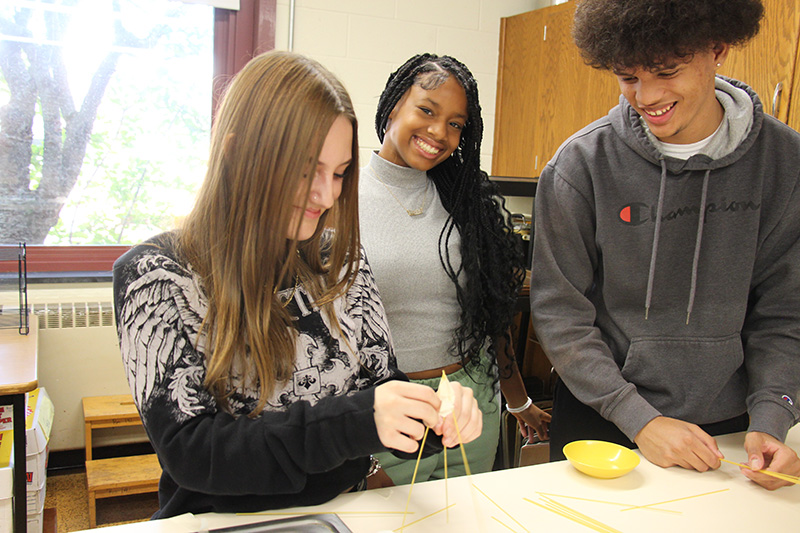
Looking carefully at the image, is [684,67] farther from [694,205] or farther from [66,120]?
[66,120]

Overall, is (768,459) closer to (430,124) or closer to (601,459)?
(601,459)

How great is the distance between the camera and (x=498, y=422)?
5.04 feet

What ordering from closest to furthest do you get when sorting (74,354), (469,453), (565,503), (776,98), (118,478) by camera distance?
(565,503) < (469,453) < (776,98) < (118,478) < (74,354)

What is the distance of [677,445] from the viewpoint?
1142 millimetres

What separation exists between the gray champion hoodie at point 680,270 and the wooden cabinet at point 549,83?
953 millimetres

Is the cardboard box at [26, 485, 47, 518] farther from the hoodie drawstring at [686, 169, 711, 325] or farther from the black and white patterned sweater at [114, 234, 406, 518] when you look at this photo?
the hoodie drawstring at [686, 169, 711, 325]

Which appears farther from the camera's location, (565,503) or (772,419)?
(772,419)

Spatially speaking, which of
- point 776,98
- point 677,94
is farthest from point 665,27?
point 776,98

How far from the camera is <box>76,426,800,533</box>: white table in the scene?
92 centimetres

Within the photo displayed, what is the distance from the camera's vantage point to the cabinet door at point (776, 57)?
1990 mm

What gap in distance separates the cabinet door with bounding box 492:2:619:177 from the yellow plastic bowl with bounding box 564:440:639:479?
1.87 m

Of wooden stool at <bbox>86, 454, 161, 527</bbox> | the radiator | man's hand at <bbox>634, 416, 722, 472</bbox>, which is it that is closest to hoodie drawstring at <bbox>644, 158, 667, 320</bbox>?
man's hand at <bbox>634, 416, 722, 472</bbox>

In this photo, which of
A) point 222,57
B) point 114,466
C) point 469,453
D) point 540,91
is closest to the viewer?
point 469,453

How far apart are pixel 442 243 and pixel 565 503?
0.69m
